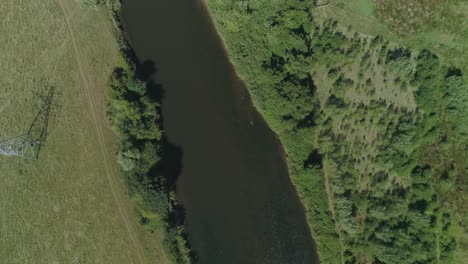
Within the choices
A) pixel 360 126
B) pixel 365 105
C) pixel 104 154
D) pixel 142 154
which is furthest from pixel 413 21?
pixel 104 154

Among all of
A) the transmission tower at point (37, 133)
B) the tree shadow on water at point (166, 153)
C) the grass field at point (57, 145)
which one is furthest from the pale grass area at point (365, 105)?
the transmission tower at point (37, 133)

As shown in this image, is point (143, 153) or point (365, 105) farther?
point (365, 105)

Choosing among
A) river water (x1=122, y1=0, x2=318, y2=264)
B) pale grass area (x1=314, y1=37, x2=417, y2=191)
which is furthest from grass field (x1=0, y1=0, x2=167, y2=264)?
pale grass area (x1=314, y1=37, x2=417, y2=191)

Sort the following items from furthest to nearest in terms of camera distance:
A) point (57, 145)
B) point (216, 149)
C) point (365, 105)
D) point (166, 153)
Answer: point (216, 149) < point (166, 153) < point (57, 145) < point (365, 105)

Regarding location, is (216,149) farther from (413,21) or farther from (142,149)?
(413,21)

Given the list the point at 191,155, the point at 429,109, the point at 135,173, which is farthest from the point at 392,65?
the point at 135,173

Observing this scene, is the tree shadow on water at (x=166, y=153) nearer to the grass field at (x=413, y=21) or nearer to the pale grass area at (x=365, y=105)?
the pale grass area at (x=365, y=105)
